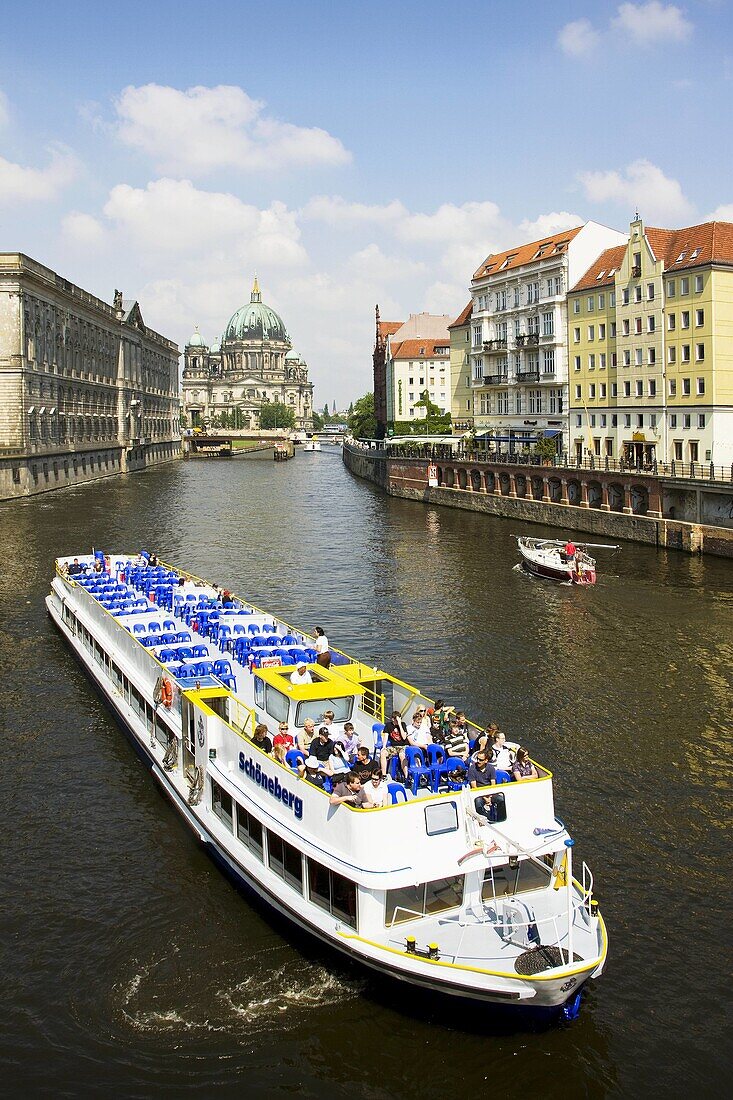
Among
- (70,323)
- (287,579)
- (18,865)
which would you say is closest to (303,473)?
(70,323)

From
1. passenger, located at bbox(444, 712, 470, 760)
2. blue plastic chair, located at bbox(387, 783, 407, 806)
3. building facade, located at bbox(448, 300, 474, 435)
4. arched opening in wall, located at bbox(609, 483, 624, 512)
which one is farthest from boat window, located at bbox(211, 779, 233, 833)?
building facade, located at bbox(448, 300, 474, 435)

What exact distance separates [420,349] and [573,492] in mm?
83326

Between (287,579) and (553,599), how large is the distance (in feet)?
49.0

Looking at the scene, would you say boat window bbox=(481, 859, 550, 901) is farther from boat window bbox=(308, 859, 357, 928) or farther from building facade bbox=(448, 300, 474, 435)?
building facade bbox=(448, 300, 474, 435)

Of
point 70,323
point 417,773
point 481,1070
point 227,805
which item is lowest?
point 481,1070

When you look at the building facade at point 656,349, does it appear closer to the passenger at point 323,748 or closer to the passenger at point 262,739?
the passenger at point 323,748

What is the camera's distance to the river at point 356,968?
48.4ft

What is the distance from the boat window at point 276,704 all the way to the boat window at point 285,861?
11.2 ft

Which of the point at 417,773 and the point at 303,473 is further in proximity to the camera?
the point at 303,473

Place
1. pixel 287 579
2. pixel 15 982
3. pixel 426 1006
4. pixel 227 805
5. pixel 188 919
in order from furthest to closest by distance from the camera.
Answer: pixel 287 579 → pixel 227 805 → pixel 188 919 → pixel 15 982 → pixel 426 1006

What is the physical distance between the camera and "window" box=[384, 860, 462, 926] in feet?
50.9

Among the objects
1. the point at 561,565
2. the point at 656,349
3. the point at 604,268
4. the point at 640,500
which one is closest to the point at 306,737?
the point at 561,565

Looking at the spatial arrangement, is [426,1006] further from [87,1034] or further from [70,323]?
[70,323]

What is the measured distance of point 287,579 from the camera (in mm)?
53500
